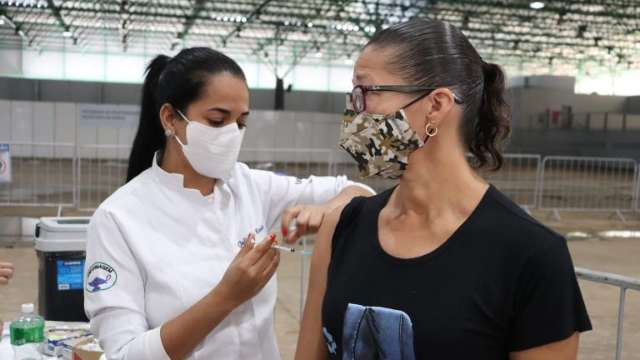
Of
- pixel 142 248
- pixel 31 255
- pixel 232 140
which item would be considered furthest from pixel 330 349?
pixel 31 255

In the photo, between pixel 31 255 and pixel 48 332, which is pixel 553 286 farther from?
pixel 31 255

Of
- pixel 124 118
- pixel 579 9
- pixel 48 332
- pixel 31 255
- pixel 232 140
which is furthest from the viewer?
pixel 579 9

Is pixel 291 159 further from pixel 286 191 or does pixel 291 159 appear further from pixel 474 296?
pixel 474 296

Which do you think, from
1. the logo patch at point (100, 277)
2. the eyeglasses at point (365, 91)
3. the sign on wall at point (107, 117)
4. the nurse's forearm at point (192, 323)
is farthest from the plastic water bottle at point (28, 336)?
the sign on wall at point (107, 117)

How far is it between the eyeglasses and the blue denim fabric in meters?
0.44

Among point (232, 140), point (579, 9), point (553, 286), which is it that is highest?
point (579, 9)

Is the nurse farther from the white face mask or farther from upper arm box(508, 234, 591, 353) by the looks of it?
upper arm box(508, 234, 591, 353)

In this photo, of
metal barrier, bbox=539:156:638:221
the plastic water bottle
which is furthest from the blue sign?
metal barrier, bbox=539:156:638:221

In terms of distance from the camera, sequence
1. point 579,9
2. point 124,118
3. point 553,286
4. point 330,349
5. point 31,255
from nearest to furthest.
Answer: point 553,286 < point 330,349 < point 31,255 < point 124,118 < point 579,9

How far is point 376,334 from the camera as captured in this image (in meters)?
1.26

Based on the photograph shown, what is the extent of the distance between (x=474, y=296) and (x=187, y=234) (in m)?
0.90

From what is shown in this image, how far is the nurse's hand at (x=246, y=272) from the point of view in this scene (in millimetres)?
1564

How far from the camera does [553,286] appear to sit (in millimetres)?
1127

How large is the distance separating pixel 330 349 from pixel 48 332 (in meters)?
1.62
